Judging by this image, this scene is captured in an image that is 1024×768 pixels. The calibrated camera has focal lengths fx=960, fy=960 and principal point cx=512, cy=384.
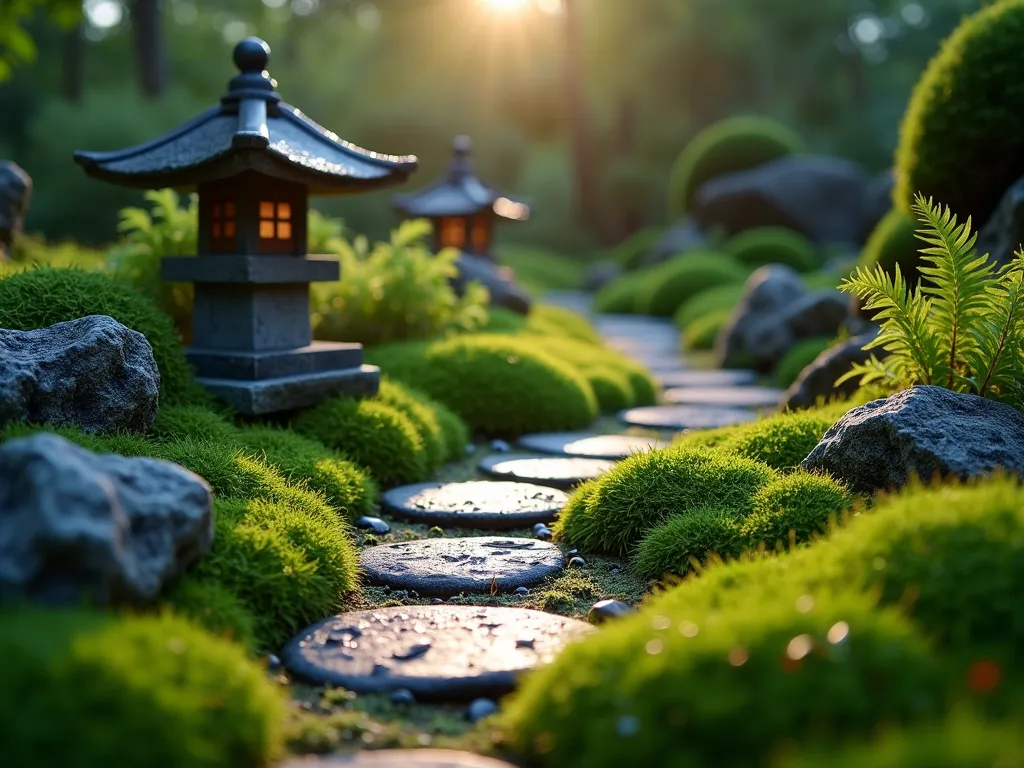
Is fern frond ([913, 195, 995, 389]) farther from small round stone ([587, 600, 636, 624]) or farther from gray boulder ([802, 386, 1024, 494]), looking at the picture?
small round stone ([587, 600, 636, 624])

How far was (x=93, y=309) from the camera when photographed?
5.25 metres

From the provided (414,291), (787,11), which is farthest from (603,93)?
(414,291)

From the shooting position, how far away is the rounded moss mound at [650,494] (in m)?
4.72

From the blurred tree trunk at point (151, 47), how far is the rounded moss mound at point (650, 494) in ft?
61.2

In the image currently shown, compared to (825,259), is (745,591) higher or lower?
lower

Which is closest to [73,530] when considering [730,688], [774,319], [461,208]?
[730,688]

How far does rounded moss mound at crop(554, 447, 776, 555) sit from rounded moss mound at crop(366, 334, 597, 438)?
2761 millimetres

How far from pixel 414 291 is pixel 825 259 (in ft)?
43.4

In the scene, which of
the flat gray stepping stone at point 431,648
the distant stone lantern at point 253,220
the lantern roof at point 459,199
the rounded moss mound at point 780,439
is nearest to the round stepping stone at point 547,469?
the rounded moss mound at point 780,439

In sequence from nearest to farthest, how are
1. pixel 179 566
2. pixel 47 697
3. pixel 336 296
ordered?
pixel 47 697 < pixel 179 566 < pixel 336 296

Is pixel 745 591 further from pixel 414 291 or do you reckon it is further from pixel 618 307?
pixel 618 307

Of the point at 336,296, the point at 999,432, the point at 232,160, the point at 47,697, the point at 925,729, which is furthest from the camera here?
the point at 336,296

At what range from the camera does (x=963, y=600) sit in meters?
2.69

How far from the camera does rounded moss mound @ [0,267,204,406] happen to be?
5.05 meters
